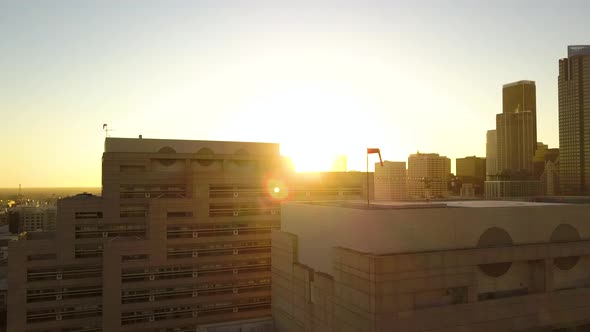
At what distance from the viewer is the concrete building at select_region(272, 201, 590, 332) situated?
32625 mm

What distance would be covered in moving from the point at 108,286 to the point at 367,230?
48.7m

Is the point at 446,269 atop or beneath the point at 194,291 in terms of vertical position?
atop

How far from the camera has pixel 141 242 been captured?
68375mm

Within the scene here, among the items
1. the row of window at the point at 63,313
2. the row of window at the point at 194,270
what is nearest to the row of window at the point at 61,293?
the row of window at the point at 63,313

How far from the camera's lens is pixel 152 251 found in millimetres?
69188

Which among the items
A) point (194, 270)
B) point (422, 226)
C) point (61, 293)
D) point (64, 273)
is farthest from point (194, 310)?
point (422, 226)

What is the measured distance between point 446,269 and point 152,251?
4975cm

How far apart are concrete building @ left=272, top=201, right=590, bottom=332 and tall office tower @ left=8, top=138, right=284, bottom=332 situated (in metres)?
32.1

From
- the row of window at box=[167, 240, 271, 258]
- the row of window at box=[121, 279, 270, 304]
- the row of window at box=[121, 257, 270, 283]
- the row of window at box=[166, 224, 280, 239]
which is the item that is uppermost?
the row of window at box=[166, 224, 280, 239]

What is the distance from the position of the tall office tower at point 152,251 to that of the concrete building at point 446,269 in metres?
32.1

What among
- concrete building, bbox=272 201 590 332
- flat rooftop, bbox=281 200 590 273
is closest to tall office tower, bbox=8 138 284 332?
concrete building, bbox=272 201 590 332

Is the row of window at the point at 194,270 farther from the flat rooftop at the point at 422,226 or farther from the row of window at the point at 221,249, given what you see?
the flat rooftop at the point at 422,226

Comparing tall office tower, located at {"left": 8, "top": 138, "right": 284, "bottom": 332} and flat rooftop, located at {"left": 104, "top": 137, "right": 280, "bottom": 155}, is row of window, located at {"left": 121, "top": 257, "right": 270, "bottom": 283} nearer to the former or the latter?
tall office tower, located at {"left": 8, "top": 138, "right": 284, "bottom": 332}

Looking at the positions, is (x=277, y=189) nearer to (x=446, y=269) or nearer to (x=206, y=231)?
(x=206, y=231)
